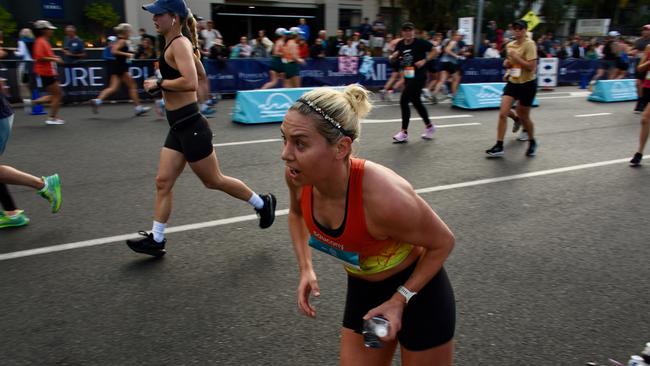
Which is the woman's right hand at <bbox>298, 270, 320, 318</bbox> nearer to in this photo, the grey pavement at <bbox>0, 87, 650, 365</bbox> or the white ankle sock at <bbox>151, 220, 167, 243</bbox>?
the grey pavement at <bbox>0, 87, 650, 365</bbox>

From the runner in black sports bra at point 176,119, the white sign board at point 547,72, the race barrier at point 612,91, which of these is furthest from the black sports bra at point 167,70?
the white sign board at point 547,72

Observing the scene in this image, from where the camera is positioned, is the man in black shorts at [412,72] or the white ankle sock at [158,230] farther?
the man in black shorts at [412,72]

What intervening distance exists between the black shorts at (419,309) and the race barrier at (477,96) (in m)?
11.2

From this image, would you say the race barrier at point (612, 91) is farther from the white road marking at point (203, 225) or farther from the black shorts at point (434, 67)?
the white road marking at point (203, 225)

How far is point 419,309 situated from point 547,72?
1923cm

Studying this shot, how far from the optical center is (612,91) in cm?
1474

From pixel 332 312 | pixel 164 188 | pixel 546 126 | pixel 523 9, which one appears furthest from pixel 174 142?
pixel 523 9

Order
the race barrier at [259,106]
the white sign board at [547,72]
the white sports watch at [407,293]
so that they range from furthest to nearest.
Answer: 1. the white sign board at [547,72]
2. the race barrier at [259,106]
3. the white sports watch at [407,293]

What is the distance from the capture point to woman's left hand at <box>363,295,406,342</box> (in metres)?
1.73

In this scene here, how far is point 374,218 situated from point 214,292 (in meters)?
2.06

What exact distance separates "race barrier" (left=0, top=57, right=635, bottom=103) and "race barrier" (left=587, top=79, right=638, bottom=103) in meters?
4.25

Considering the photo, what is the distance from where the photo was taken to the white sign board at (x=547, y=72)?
18703 millimetres

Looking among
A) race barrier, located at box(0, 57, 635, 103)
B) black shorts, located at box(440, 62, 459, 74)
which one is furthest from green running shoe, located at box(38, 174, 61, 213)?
black shorts, located at box(440, 62, 459, 74)

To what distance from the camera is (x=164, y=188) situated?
3930 mm
